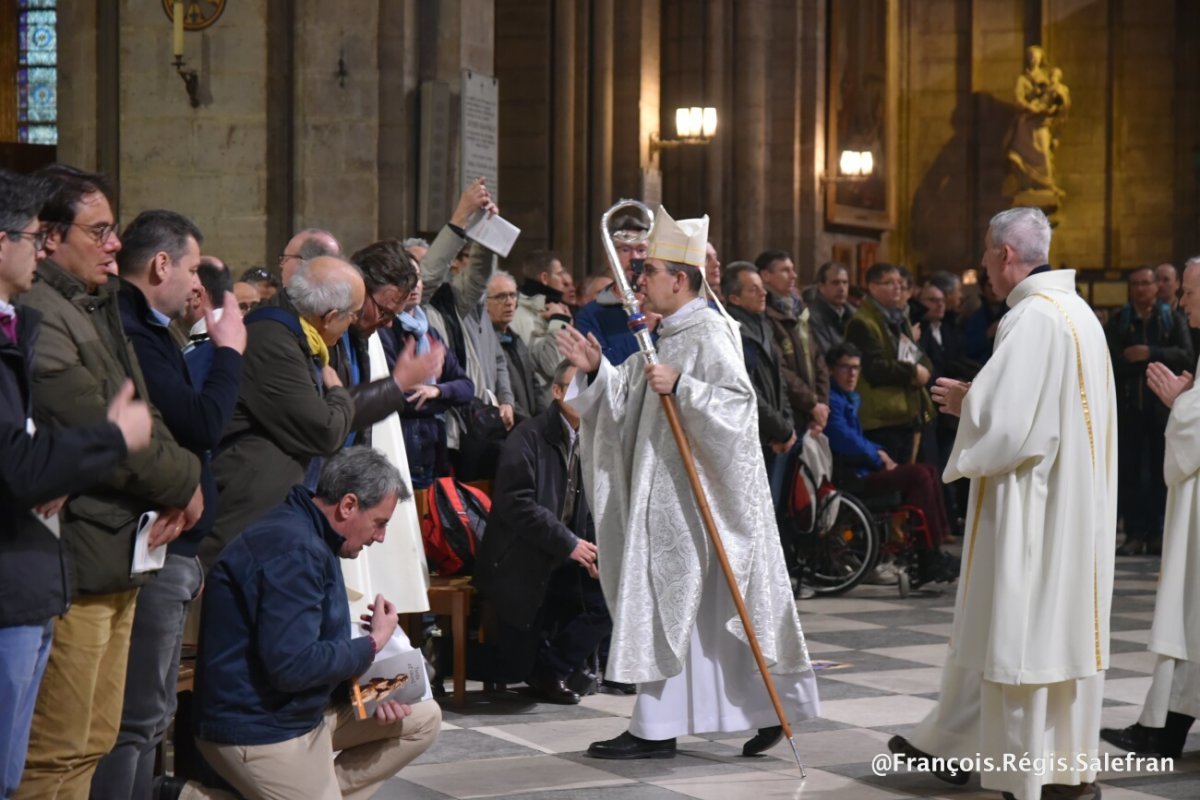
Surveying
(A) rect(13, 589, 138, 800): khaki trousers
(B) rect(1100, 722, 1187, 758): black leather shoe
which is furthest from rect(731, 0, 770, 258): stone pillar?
(A) rect(13, 589, 138, 800): khaki trousers

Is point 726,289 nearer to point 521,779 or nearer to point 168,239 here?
point 521,779

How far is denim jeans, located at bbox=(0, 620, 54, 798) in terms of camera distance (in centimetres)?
409

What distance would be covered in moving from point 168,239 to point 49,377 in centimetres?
74

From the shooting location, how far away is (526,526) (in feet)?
26.0

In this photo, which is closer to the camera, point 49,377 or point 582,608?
point 49,377

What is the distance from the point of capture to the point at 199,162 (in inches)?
456

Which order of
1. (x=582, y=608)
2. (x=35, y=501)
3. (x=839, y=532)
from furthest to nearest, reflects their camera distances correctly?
(x=839, y=532) < (x=582, y=608) < (x=35, y=501)

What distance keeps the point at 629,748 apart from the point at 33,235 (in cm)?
333

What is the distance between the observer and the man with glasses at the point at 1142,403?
557 inches

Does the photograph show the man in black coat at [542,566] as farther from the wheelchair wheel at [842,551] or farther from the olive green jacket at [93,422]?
the wheelchair wheel at [842,551]

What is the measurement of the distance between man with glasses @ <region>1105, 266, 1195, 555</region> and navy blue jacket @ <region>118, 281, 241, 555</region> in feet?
33.7

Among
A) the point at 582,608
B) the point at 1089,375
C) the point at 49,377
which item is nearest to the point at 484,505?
the point at 582,608

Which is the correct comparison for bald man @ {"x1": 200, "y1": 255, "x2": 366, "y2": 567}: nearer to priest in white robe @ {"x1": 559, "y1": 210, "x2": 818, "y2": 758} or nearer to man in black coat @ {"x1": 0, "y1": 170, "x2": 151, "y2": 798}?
priest in white robe @ {"x1": 559, "y1": 210, "x2": 818, "y2": 758}

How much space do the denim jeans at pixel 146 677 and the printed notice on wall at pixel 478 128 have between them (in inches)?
287
